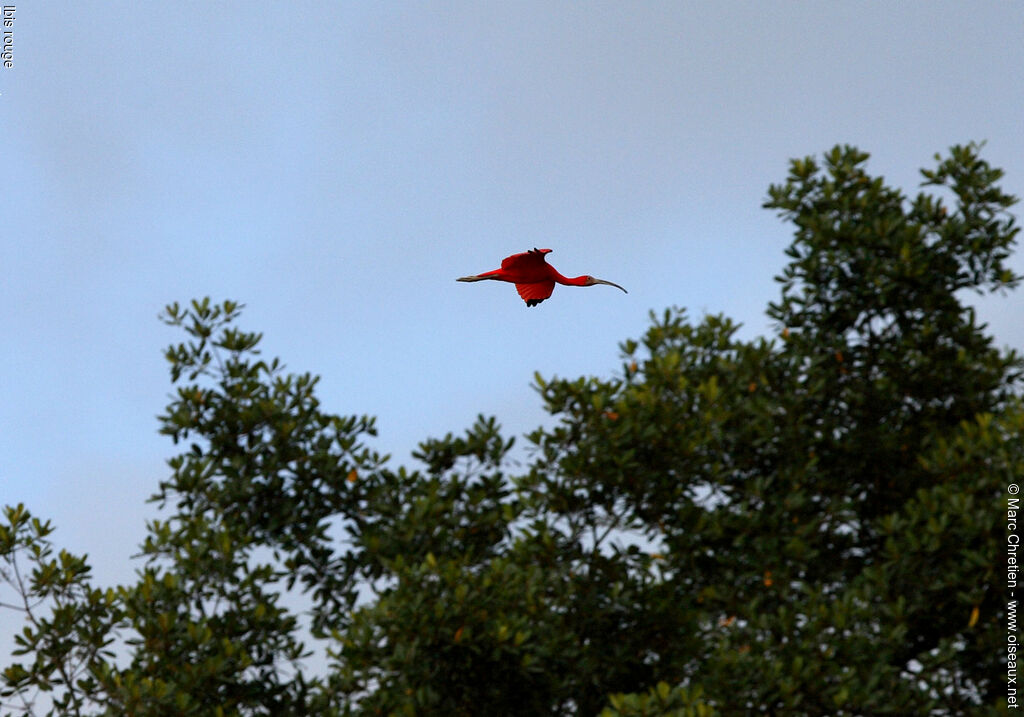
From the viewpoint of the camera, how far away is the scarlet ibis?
332 inches

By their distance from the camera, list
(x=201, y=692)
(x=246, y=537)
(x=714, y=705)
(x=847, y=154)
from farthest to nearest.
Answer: (x=847, y=154), (x=246, y=537), (x=201, y=692), (x=714, y=705)

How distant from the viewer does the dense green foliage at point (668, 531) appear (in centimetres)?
984

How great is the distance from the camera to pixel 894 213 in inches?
455

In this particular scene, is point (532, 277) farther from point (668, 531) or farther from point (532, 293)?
point (668, 531)

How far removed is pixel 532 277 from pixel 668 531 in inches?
134

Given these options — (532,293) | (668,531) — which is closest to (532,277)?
(532,293)

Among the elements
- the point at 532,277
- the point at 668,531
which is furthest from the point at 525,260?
the point at 668,531

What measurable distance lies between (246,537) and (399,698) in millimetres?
2101

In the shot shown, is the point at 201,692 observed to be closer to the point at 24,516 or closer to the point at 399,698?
the point at 399,698

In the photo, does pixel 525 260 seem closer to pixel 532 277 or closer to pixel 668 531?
pixel 532 277

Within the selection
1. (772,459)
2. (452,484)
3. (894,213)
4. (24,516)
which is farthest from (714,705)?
(24,516)

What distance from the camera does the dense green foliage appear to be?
984 centimetres

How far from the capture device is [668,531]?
36.2ft

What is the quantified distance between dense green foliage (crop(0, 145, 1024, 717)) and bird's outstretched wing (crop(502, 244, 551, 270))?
2729 mm
